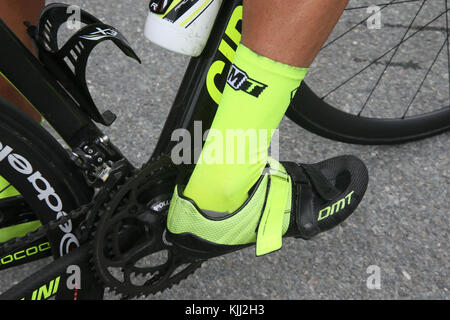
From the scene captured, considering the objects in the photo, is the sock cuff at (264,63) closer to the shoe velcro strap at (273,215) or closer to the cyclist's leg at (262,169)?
the cyclist's leg at (262,169)

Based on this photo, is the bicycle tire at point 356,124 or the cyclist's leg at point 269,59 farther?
the bicycle tire at point 356,124

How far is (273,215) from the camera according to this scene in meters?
1.19

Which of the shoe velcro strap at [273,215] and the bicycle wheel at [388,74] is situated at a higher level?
the shoe velcro strap at [273,215]

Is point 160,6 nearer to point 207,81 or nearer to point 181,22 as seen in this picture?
point 181,22

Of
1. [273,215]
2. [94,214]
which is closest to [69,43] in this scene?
[94,214]

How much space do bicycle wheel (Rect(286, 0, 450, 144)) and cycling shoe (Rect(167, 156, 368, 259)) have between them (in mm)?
497

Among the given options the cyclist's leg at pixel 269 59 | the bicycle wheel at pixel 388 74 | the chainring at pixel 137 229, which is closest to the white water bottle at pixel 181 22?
the cyclist's leg at pixel 269 59

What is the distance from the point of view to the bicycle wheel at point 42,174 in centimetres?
105

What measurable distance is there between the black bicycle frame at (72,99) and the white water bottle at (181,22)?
1.4 inches

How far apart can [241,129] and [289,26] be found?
0.75 ft

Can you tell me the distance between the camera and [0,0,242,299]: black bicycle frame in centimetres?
103

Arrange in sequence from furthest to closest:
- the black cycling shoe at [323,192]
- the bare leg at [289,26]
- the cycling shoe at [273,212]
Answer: the black cycling shoe at [323,192]
the cycling shoe at [273,212]
the bare leg at [289,26]

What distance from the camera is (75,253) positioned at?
1.15 meters

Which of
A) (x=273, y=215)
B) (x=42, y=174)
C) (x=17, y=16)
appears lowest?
(x=273, y=215)
